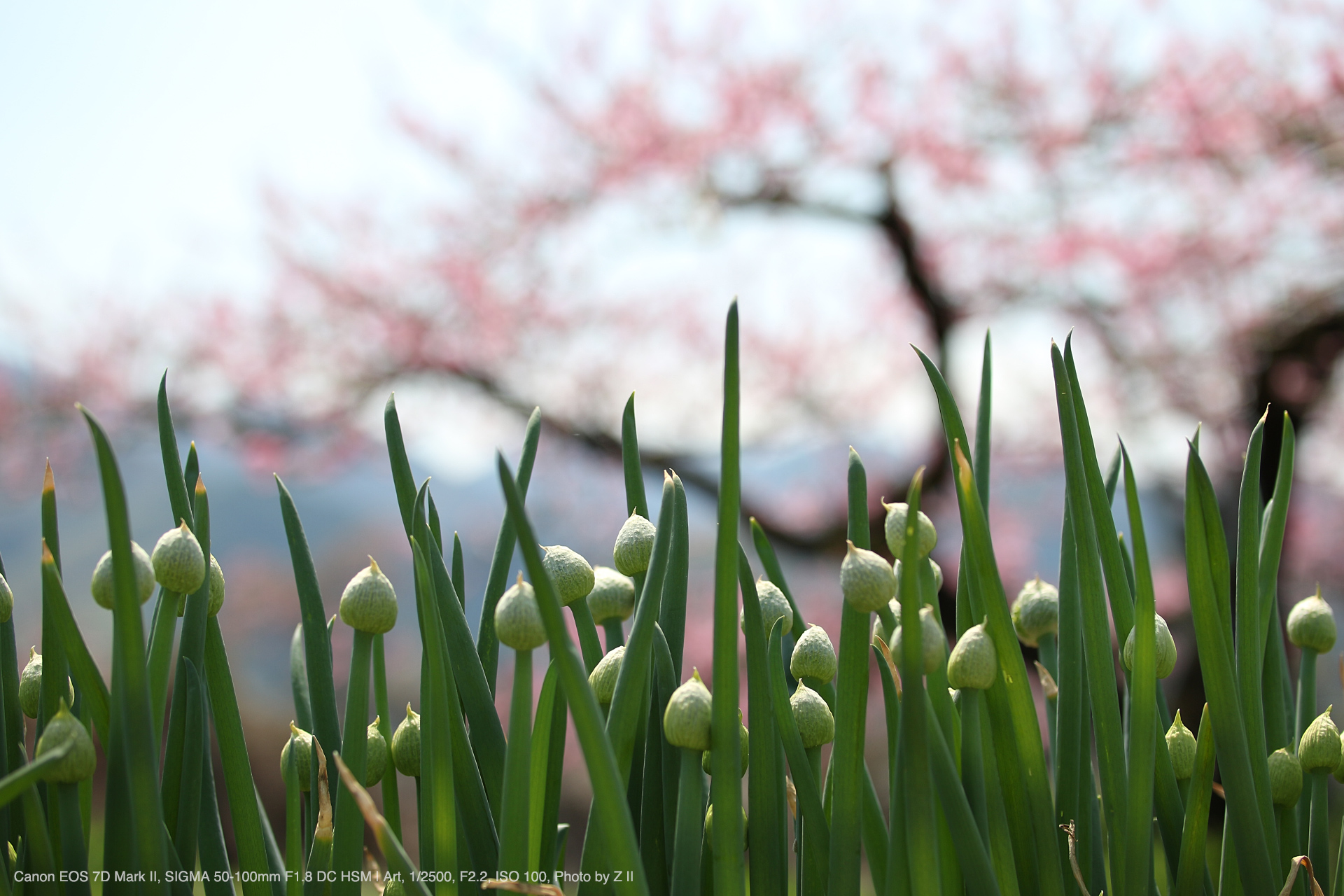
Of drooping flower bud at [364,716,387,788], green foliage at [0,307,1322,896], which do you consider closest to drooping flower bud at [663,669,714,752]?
green foliage at [0,307,1322,896]

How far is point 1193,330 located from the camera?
341 cm

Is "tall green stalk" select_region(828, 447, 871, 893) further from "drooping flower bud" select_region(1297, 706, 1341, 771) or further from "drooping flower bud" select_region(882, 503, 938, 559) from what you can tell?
"drooping flower bud" select_region(1297, 706, 1341, 771)

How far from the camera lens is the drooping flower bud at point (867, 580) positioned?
21 cm

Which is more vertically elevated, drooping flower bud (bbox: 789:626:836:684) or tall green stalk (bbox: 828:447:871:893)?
drooping flower bud (bbox: 789:626:836:684)

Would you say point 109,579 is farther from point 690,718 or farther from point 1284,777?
point 1284,777

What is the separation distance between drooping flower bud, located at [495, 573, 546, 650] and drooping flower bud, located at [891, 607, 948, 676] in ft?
0.26

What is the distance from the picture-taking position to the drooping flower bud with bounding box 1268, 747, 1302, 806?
0.86 feet

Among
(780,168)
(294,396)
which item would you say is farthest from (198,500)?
(294,396)

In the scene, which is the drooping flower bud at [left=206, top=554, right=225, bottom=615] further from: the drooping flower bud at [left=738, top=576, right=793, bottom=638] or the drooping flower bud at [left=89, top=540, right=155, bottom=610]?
the drooping flower bud at [left=738, top=576, right=793, bottom=638]

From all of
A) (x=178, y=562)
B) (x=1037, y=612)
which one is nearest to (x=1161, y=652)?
(x=1037, y=612)

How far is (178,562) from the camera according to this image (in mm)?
219

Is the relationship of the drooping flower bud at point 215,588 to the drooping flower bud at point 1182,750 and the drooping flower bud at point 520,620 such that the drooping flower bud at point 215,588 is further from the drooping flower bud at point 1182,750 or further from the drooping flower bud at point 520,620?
the drooping flower bud at point 1182,750

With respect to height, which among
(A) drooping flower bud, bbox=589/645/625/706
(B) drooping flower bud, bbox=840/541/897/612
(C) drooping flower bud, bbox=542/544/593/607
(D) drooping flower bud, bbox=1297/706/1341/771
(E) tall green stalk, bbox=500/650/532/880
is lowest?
(E) tall green stalk, bbox=500/650/532/880

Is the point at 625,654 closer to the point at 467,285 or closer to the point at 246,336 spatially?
the point at 467,285
